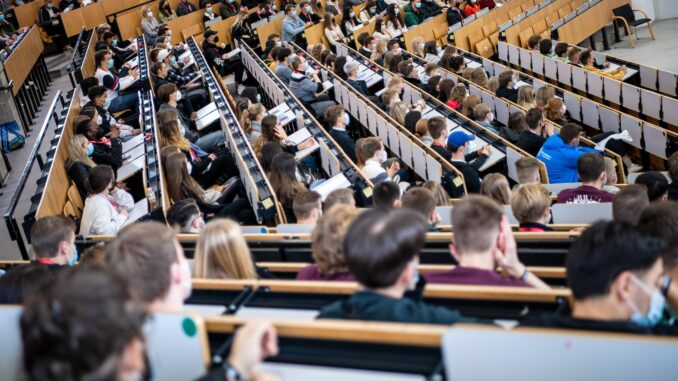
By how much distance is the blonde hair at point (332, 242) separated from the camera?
253cm

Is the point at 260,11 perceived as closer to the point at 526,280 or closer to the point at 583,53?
the point at 583,53

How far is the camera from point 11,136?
8.90m

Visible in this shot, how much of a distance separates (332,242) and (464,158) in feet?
13.2

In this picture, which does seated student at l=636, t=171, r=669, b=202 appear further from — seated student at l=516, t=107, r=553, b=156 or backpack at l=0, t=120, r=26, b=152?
backpack at l=0, t=120, r=26, b=152

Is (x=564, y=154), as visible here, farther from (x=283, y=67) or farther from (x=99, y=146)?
(x=283, y=67)

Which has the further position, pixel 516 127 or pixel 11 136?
pixel 11 136

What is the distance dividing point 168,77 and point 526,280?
787 cm

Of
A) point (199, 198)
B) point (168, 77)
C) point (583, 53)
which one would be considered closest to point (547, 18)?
point (583, 53)

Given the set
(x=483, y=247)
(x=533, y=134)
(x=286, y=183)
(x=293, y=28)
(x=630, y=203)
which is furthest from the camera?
(x=293, y=28)

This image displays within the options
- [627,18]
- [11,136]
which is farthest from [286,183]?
[627,18]

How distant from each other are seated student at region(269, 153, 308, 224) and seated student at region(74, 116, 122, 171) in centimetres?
184

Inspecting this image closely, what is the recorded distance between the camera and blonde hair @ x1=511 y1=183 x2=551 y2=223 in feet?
11.8

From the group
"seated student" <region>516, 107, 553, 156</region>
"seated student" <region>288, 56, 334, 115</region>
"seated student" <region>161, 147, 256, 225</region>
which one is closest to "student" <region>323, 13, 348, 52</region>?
"seated student" <region>288, 56, 334, 115</region>

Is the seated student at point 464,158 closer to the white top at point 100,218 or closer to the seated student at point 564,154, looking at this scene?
the seated student at point 564,154
